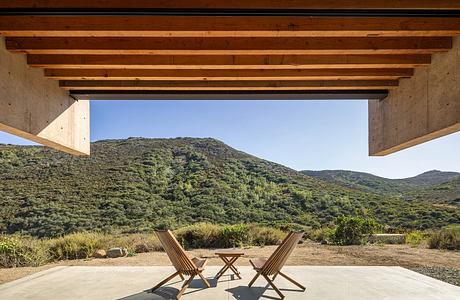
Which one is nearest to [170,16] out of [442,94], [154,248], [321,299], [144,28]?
[144,28]

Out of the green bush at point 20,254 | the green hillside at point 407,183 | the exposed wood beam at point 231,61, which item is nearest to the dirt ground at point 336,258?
the green bush at point 20,254

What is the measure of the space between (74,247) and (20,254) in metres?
1.48

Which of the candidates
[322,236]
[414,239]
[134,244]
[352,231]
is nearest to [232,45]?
[134,244]

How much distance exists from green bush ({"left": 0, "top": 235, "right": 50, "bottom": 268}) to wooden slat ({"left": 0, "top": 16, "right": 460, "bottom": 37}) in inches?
256

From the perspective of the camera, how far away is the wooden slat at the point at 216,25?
2.69 metres

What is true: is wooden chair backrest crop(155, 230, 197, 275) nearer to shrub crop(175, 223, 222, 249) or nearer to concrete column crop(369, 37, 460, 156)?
concrete column crop(369, 37, 460, 156)

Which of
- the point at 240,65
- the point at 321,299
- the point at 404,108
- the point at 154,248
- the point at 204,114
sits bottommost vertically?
the point at 154,248

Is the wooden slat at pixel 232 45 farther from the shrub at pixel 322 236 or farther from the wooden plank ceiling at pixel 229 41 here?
the shrub at pixel 322 236

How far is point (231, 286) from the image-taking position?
4.68m

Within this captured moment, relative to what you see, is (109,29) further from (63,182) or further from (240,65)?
(63,182)

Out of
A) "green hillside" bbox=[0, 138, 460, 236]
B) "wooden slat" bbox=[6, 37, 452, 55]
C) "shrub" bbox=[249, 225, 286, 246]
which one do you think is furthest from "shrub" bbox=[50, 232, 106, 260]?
"wooden slat" bbox=[6, 37, 452, 55]

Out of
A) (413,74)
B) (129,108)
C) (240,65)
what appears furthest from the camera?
(129,108)

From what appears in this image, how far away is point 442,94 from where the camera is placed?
328cm

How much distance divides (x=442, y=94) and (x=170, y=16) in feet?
7.95
